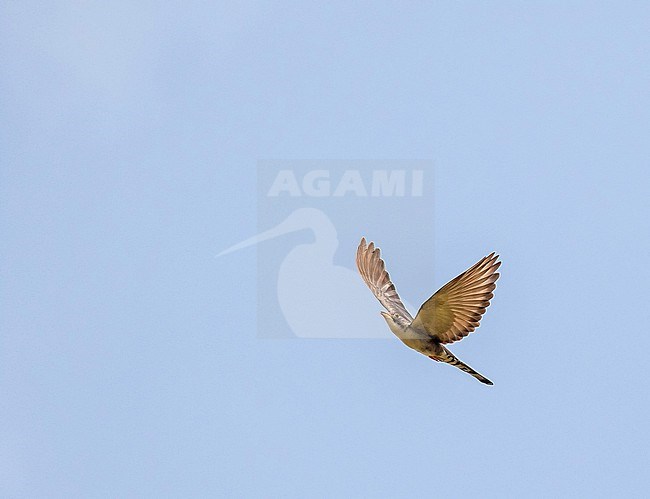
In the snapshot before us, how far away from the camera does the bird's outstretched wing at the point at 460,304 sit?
21.0 m

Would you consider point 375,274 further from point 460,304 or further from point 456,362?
point 460,304

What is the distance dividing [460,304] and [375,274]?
3923 millimetres

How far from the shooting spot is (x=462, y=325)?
22047mm

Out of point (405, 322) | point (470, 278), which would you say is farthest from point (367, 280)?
point (470, 278)

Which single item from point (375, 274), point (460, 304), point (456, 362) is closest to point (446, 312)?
point (460, 304)

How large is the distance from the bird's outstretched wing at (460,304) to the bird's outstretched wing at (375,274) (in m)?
2.13

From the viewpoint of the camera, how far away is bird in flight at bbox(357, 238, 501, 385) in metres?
21.1

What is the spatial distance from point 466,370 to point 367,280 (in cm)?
343

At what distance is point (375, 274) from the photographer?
2522 cm

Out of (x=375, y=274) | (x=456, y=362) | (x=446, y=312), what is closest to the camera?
(x=446, y=312)

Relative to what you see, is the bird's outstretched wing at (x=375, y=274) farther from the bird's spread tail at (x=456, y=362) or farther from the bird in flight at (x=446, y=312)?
the bird's spread tail at (x=456, y=362)

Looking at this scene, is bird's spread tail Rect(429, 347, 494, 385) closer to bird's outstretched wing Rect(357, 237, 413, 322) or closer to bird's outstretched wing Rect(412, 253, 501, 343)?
bird's outstretched wing Rect(412, 253, 501, 343)

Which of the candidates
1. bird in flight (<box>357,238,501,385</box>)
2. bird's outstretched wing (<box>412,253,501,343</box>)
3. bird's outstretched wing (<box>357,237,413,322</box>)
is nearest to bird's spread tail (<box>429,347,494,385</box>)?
bird in flight (<box>357,238,501,385</box>)

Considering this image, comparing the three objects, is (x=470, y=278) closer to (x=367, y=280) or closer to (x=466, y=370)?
(x=466, y=370)
